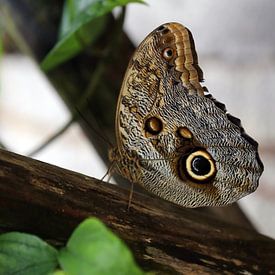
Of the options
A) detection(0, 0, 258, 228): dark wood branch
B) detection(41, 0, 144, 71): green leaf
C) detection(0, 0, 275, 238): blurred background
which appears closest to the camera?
detection(41, 0, 144, 71): green leaf

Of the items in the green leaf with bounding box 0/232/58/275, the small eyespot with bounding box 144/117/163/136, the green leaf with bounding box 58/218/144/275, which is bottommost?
the green leaf with bounding box 0/232/58/275

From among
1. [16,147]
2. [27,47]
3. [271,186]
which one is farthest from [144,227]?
[16,147]

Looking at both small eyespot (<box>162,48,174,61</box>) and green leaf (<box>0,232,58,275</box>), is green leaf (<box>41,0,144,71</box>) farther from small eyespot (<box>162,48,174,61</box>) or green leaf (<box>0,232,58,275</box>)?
green leaf (<box>0,232,58,275</box>)

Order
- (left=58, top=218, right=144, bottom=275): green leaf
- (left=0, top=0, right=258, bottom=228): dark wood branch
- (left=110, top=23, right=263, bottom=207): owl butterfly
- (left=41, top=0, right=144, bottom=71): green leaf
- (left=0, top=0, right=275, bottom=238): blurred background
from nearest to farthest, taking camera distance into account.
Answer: (left=58, top=218, right=144, bottom=275): green leaf → (left=110, top=23, right=263, bottom=207): owl butterfly → (left=41, top=0, right=144, bottom=71): green leaf → (left=0, top=0, right=258, bottom=228): dark wood branch → (left=0, top=0, right=275, bottom=238): blurred background

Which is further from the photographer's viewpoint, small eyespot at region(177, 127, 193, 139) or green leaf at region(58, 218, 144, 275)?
small eyespot at region(177, 127, 193, 139)

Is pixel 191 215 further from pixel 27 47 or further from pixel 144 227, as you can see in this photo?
pixel 27 47

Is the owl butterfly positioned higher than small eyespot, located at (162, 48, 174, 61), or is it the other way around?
small eyespot, located at (162, 48, 174, 61)

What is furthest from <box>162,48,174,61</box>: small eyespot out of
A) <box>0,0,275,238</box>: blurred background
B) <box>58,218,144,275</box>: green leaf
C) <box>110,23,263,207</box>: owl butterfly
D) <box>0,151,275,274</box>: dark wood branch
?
<box>0,0,275,238</box>: blurred background

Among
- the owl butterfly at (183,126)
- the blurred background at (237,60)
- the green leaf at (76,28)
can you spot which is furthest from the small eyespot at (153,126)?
the blurred background at (237,60)
